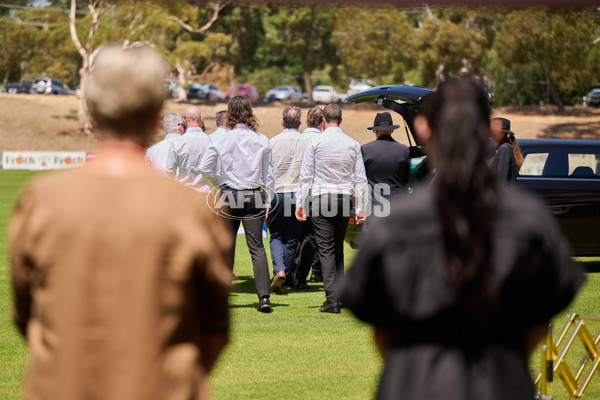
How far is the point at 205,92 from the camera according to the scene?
2549 inches

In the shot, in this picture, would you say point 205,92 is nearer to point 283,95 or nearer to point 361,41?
point 283,95

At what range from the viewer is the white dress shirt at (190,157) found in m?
9.59

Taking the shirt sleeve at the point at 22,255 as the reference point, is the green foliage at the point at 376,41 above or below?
below

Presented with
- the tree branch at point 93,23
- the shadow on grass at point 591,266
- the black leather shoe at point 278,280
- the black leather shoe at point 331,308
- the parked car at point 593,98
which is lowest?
the parked car at point 593,98

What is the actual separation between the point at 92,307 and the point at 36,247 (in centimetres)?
25

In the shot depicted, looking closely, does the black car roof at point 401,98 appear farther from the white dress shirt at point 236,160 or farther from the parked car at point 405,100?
the white dress shirt at point 236,160

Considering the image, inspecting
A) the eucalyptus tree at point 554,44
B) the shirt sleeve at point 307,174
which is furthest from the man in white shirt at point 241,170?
the eucalyptus tree at point 554,44

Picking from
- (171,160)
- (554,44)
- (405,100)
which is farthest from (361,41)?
(171,160)

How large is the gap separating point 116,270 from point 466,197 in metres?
1.02

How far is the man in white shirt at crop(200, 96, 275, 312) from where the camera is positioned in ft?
29.8

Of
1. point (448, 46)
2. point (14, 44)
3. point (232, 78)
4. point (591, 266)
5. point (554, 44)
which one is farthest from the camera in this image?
point (232, 78)

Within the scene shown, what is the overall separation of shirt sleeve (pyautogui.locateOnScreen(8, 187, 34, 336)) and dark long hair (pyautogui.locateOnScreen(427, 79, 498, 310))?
3.99 ft

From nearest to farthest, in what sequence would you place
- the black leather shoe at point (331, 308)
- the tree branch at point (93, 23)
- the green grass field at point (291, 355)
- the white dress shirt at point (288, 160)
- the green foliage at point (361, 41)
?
the green grass field at point (291, 355) < the black leather shoe at point (331, 308) < the white dress shirt at point (288, 160) < the tree branch at point (93, 23) < the green foliage at point (361, 41)

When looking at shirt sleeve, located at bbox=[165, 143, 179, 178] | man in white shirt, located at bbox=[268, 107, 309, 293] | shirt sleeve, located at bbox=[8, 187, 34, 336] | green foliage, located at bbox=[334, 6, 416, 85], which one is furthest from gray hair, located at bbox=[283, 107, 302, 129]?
green foliage, located at bbox=[334, 6, 416, 85]
